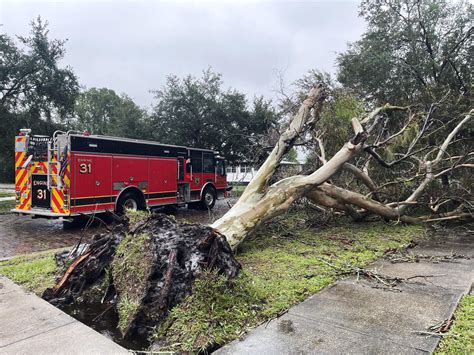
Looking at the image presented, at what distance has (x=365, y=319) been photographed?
3115 millimetres

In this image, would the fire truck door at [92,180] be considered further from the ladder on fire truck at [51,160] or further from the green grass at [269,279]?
the green grass at [269,279]

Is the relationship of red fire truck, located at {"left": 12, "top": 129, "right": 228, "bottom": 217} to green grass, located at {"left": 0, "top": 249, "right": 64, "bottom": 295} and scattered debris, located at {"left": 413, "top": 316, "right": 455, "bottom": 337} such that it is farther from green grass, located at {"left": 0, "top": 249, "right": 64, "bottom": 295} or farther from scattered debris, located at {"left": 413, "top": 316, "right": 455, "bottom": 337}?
scattered debris, located at {"left": 413, "top": 316, "right": 455, "bottom": 337}

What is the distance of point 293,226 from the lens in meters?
7.73

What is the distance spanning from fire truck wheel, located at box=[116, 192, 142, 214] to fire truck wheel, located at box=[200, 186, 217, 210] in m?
3.29

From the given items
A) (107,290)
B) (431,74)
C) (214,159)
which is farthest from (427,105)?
(107,290)

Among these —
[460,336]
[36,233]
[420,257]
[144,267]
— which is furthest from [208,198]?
[460,336]

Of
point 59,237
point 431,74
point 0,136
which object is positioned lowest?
point 59,237

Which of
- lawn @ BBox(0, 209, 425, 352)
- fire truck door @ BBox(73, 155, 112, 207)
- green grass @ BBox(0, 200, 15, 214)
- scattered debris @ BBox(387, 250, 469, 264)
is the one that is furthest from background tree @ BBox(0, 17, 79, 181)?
scattered debris @ BBox(387, 250, 469, 264)

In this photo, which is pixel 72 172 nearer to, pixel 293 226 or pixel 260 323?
pixel 293 226

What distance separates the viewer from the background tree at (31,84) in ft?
45.5

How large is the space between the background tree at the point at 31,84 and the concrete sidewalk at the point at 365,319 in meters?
14.8

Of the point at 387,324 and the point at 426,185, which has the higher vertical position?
the point at 426,185

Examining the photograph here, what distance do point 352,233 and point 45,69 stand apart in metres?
13.8

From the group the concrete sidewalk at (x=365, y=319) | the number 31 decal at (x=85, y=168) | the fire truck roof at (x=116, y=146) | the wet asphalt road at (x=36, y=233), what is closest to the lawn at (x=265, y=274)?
the concrete sidewalk at (x=365, y=319)
